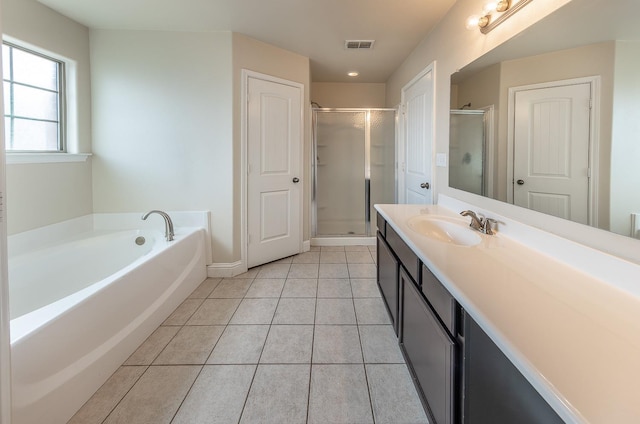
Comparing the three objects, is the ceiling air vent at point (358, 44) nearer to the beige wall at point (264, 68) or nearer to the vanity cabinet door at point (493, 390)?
the beige wall at point (264, 68)

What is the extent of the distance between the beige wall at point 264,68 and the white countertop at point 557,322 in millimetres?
2275

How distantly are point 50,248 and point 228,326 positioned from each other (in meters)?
1.47

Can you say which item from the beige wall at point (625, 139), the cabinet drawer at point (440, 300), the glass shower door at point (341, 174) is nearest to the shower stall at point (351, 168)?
the glass shower door at point (341, 174)

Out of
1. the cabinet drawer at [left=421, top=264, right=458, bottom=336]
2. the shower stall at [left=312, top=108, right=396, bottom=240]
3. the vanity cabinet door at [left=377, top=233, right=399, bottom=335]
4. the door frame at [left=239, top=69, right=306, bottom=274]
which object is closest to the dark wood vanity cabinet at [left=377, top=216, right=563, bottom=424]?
the cabinet drawer at [left=421, top=264, right=458, bottom=336]

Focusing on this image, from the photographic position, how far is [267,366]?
1.80 metres

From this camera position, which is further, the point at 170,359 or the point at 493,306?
the point at 170,359

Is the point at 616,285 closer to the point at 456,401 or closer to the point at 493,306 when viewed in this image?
the point at 493,306

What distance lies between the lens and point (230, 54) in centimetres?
302

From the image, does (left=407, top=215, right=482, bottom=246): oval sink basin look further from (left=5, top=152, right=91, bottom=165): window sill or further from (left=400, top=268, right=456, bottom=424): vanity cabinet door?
(left=5, top=152, right=91, bottom=165): window sill

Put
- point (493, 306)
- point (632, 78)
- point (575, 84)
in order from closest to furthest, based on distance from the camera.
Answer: point (493, 306)
point (632, 78)
point (575, 84)

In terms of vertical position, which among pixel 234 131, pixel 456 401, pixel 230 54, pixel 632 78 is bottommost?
pixel 456 401

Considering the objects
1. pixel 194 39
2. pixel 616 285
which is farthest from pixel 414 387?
pixel 194 39

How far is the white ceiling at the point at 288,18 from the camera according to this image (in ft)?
8.10

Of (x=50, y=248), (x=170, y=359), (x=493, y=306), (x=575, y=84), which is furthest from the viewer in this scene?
(x=50, y=248)
